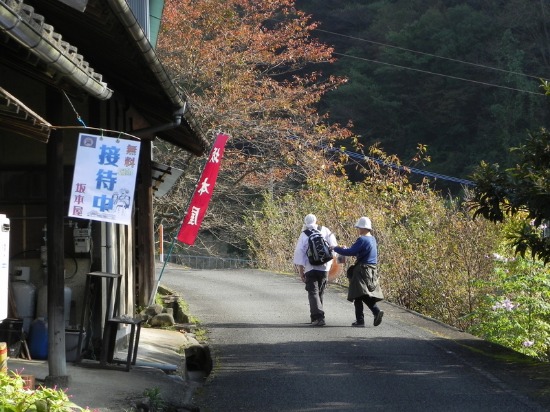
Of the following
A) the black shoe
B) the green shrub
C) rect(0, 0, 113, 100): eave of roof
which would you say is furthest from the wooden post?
the black shoe

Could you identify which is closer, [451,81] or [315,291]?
[315,291]

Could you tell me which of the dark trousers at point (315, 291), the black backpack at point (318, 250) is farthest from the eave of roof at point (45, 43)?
the dark trousers at point (315, 291)

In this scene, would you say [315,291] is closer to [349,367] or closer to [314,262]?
[314,262]

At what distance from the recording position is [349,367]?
1088 cm

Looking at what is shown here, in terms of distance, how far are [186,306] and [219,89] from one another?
24.1 feet

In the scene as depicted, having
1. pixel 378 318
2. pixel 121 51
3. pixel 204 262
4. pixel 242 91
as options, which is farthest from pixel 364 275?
pixel 204 262

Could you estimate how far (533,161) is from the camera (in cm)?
1108

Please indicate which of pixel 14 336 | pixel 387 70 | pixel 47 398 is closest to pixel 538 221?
pixel 14 336

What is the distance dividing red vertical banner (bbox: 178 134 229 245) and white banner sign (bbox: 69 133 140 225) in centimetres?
774

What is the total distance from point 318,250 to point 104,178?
21.9ft

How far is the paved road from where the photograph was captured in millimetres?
9039

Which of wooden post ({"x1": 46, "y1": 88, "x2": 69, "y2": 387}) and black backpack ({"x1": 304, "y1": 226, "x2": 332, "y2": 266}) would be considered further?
black backpack ({"x1": 304, "y1": 226, "x2": 332, "y2": 266})

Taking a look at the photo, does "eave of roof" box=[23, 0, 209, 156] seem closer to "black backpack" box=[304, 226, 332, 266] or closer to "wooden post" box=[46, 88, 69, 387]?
"wooden post" box=[46, 88, 69, 387]

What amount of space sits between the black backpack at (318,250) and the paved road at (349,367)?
1.09 meters
